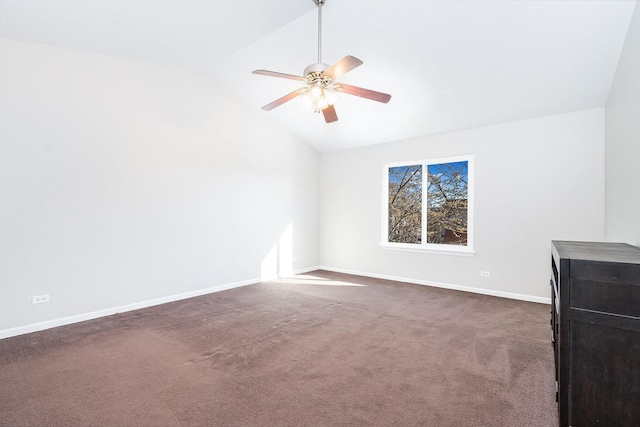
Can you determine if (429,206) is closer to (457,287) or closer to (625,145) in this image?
(457,287)

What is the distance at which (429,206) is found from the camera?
215 inches

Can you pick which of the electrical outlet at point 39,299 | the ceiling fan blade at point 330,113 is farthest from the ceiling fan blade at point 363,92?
the electrical outlet at point 39,299

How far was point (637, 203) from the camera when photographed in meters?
2.28

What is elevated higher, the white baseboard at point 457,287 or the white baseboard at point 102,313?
the white baseboard at point 457,287

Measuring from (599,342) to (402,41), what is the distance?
10.3ft

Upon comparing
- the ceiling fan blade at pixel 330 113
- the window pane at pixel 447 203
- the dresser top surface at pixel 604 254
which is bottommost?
the dresser top surface at pixel 604 254

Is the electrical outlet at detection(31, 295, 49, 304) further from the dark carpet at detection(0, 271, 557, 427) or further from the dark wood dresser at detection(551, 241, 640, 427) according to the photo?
the dark wood dresser at detection(551, 241, 640, 427)

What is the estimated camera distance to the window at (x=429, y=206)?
199 inches

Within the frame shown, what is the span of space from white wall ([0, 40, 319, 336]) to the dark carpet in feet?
1.83

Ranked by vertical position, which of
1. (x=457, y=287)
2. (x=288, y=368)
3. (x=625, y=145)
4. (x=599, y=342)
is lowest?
(x=288, y=368)

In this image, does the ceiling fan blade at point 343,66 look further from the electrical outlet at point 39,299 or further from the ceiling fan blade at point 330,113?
the electrical outlet at point 39,299

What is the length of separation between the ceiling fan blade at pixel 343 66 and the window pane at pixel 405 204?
11.0ft

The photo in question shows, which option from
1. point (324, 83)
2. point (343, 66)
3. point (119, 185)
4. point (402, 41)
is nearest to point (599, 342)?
point (343, 66)

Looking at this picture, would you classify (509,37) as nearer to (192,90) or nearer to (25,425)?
(192,90)
